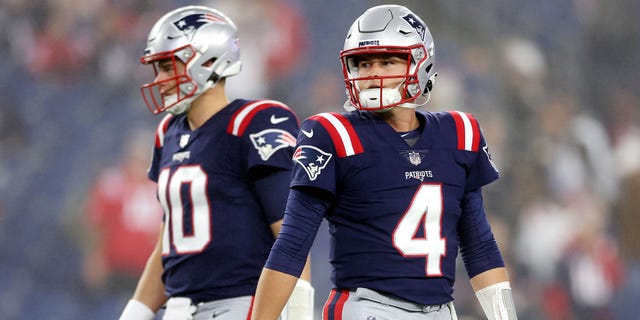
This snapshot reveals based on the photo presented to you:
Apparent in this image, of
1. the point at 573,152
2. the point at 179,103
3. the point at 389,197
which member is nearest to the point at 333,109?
the point at 573,152

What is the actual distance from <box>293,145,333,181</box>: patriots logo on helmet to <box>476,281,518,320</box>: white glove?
48cm

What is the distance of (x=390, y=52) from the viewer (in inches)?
83.2

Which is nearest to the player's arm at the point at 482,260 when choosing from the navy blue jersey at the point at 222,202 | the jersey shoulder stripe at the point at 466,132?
the jersey shoulder stripe at the point at 466,132

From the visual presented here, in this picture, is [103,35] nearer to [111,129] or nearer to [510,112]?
[111,129]

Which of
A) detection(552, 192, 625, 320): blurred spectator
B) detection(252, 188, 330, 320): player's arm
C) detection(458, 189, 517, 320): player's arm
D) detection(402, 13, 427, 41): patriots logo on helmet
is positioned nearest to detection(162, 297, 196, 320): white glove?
detection(252, 188, 330, 320): player's arm

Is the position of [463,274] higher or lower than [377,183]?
lower

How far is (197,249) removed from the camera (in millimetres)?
2465

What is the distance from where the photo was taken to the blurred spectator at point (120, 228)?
5512 millimetres

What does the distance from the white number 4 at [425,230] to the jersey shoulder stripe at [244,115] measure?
0.65 metres

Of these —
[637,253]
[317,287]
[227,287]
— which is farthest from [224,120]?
[637,253]

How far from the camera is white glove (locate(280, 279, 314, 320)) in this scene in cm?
226

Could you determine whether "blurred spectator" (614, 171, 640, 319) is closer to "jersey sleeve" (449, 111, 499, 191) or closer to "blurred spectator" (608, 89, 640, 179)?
"blurred spectator" (608, 89, 640, 179)

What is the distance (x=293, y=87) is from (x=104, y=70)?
1155mm

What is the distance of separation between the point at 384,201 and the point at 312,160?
0.18 m
